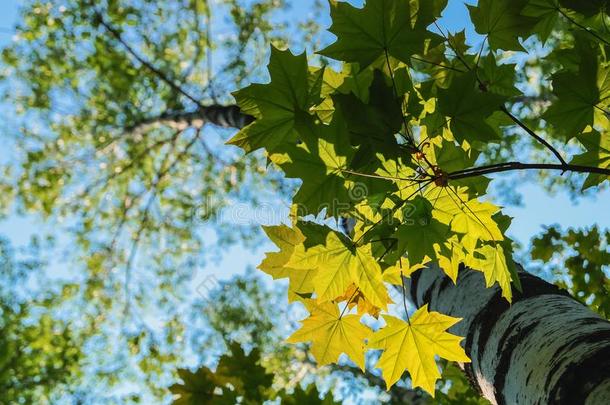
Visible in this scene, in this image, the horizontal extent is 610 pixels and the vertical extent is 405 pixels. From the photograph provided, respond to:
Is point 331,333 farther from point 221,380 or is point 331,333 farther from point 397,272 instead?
point 221,380

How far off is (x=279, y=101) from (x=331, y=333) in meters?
0.78

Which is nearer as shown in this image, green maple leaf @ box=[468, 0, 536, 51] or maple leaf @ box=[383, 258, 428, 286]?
green maple leaf @ box=[468, 0, 536, 51]

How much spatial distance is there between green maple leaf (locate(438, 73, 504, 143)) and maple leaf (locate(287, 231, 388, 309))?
424 millimetres

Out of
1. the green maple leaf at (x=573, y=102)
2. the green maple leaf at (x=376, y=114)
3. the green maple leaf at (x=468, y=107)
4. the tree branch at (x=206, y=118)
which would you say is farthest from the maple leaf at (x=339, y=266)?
the tree branch at (x=206, y=118)

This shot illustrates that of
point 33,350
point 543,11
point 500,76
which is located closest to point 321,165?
point 500,76

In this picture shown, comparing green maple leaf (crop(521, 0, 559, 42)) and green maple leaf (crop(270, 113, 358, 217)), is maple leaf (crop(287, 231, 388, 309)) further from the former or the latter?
green maple leaf (crop(521, 0, 559, 42))

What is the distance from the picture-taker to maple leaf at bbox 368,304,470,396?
1.31m

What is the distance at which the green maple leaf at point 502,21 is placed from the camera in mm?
1280

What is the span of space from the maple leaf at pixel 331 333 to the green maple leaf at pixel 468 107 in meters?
0.68

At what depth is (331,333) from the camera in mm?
1467

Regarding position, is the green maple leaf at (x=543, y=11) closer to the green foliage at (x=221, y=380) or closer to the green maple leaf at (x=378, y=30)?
the green maple leaf at (x=378, y=30)

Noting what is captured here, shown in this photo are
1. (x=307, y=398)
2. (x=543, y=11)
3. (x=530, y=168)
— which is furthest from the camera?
(x=307, y=398)

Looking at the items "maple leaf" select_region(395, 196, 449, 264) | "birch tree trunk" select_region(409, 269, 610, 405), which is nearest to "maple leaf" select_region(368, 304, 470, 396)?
"birch tree trunk" select_region(409, 269, 610, 405)

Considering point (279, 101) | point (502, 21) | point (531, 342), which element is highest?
point (502, 21)
